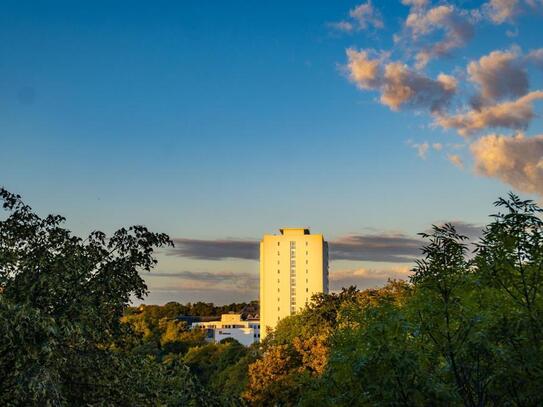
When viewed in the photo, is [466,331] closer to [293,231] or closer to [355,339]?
[355,339]

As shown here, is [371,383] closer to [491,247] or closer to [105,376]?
[491,247]

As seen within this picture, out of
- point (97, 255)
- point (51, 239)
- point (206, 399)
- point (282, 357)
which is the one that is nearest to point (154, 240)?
point (97, 255)

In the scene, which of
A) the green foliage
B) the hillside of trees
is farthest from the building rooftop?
the green foliage

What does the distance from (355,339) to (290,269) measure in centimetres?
15631

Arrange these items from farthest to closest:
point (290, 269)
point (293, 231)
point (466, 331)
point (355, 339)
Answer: point (293, 231), point (290, 269), point (355, 339), point (466, 331)

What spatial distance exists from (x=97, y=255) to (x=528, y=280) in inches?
373

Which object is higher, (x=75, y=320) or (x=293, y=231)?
(x=293, y=231)

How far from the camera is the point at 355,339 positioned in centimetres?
1730

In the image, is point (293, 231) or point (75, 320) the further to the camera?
point (293, 231)

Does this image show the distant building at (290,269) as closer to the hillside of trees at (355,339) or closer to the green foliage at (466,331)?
the hillside of trees at (355,339)

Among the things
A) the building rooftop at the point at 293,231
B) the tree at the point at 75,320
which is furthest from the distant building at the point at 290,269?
the tree at the point at 75,320

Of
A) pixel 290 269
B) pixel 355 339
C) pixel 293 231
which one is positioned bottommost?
pixel 355 339

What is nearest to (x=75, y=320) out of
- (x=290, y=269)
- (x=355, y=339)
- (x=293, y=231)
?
(x=355, y=339)

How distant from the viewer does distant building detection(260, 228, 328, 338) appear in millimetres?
169125
